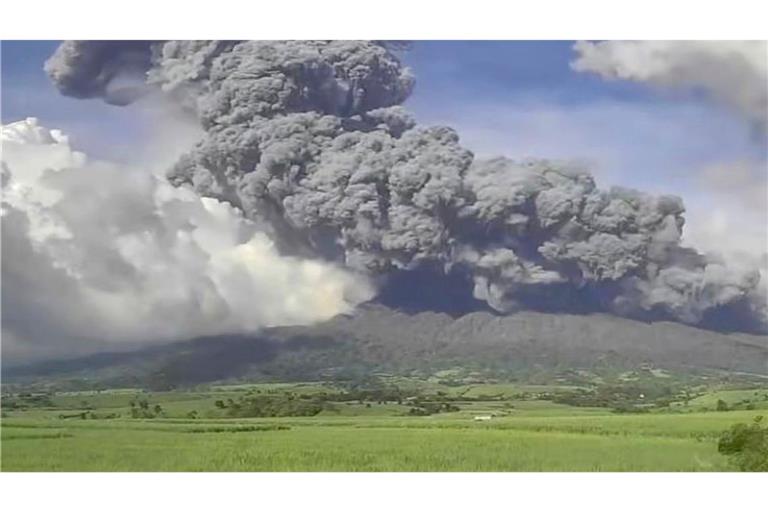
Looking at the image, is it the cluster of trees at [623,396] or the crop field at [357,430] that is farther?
the cluster of trees at [623,396]

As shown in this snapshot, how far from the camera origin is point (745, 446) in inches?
336

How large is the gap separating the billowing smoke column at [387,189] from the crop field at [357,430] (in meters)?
0.67

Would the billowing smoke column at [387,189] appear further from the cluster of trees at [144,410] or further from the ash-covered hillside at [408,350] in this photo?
the cluster of trees at [144,410]

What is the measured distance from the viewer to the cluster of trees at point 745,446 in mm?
8477

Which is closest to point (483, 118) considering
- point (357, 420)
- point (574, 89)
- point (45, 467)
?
point (574, 89)

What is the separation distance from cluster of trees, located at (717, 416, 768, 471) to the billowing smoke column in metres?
0.74

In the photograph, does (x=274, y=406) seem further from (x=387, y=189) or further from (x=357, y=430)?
(x=387, y=189)

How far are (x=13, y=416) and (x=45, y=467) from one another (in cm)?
39

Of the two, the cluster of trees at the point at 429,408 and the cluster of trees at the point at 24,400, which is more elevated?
the cluster of trees at the point at 24,400

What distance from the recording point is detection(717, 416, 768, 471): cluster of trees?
8477mm

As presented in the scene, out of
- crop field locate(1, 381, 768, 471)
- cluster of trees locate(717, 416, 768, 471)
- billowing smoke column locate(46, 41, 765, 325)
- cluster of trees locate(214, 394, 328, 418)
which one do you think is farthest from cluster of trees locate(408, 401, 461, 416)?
cluster of trees locate(717, 416, 768, 471)

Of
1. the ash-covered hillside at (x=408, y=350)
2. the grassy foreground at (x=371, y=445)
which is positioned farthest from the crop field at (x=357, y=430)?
the ash-covered hillside at (x=408, y=350)

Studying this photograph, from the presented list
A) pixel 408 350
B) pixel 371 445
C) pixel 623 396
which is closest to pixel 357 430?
pixel 371 445

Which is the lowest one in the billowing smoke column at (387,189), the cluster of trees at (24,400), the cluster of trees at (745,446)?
the cluster of trees at (745,446)
